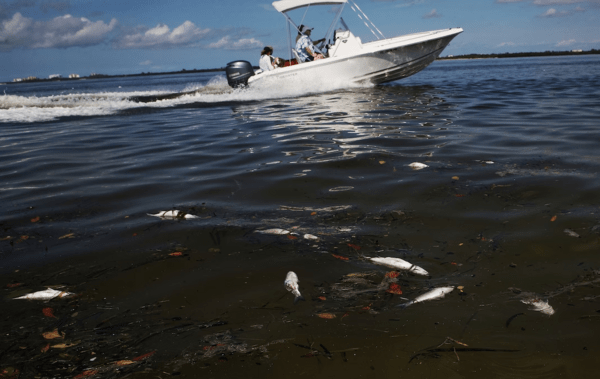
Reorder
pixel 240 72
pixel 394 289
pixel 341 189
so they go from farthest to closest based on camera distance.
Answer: pixel 240 72 → pixel 341 189 → pixel 394 289

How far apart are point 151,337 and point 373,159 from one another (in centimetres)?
418

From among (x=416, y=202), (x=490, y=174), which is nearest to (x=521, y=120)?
(x=490, y=174)

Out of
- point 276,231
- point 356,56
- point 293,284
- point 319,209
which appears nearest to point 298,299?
point 293,284

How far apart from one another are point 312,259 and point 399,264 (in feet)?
2.10

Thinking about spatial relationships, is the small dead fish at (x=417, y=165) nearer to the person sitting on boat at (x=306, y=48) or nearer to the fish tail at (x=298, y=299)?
the fish tail at (x=298, y=299)

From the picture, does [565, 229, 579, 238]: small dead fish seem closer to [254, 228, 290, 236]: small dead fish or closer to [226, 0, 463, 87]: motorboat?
[254, 228, 290, 236]: small dead fish

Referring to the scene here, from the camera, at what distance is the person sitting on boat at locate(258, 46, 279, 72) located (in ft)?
54.3

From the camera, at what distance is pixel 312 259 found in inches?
119

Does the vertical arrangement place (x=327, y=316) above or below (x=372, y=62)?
below

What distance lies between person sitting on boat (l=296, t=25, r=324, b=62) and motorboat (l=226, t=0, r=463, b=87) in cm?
24

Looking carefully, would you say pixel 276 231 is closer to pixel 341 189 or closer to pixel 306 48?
pixel 341 189

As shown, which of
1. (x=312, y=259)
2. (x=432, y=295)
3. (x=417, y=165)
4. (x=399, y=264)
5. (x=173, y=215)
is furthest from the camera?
(x=417, y=165)

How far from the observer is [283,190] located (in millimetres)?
4684

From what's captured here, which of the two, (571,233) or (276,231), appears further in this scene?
(276,231)
